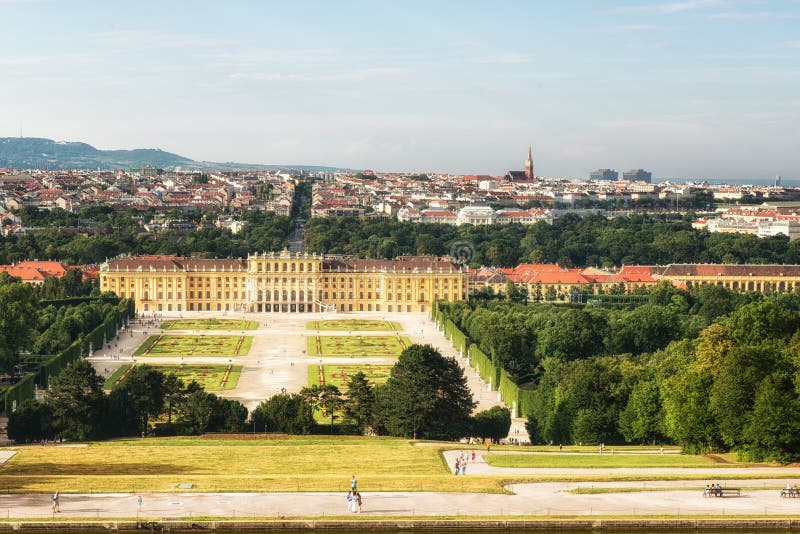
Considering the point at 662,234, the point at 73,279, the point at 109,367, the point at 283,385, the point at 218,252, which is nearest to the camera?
the point at 283,385

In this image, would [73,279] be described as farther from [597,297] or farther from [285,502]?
[285,502]

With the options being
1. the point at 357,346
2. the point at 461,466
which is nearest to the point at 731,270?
the point at 357,346

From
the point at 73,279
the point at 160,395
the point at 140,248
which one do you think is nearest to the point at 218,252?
the point at 140,248

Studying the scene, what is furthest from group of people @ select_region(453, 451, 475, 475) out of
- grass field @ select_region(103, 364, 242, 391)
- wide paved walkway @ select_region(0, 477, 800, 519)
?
grass field @ select_region(103, 364, 242, 391)

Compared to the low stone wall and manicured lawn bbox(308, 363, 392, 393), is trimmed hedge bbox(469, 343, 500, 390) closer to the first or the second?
manicured lawn bbox(308, 363, 392, 393)

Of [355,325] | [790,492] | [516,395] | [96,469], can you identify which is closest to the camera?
[790,492]

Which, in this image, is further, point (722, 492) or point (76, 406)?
point (76, 406)

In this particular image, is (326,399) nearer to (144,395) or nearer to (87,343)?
(144,395)
